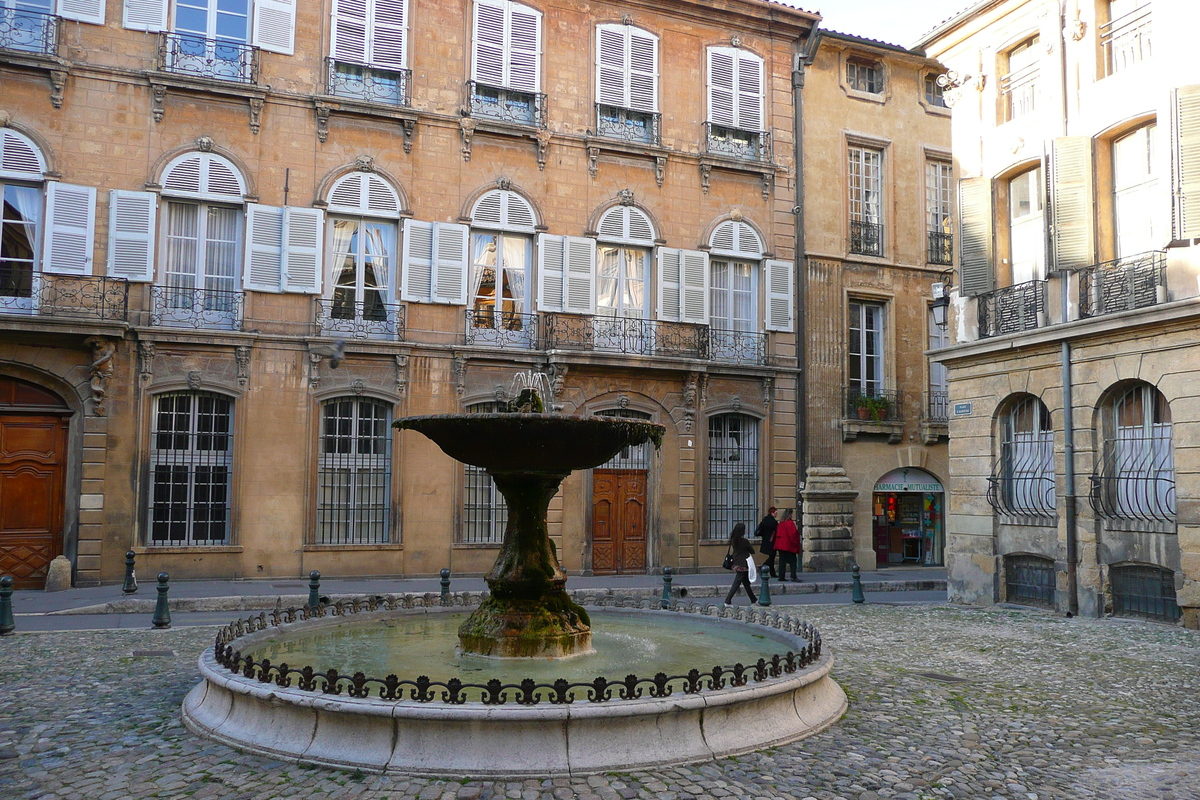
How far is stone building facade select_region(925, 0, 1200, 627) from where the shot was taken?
42.2 ft

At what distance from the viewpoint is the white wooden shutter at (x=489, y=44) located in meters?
19.8

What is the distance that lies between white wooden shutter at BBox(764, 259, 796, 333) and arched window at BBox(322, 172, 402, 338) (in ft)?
27.0

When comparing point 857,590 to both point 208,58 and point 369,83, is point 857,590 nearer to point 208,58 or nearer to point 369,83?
point 369,83

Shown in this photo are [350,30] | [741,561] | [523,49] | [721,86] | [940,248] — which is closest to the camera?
[741,561]

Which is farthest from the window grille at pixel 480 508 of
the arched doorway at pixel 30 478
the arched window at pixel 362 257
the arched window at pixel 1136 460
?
the arched window at pixel 1136 460

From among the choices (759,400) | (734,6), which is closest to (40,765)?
(759,400)

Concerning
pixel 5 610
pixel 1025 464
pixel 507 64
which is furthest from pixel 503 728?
pixel 507 64

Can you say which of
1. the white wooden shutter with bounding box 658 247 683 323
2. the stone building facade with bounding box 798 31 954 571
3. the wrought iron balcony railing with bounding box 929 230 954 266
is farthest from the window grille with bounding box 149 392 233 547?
the wrought iron balcony railing with bounding box 929 230 954 266

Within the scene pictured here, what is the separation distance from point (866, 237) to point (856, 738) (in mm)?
18176

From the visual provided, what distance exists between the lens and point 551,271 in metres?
20.0

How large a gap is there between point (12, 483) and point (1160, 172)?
1812 cm

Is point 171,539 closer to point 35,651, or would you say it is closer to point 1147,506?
point 35,651

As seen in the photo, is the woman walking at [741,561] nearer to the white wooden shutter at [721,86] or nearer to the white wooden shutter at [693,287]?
the white wooden shutter at [693,287]

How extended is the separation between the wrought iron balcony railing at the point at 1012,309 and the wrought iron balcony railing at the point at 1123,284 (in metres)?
0.78
